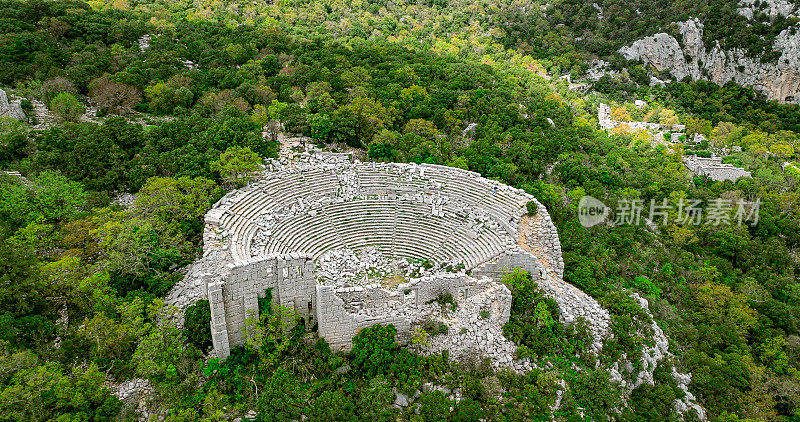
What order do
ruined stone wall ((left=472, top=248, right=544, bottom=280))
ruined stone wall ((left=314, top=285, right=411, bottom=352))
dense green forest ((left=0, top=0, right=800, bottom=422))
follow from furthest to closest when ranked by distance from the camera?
1. ruined stone wall ((left=472, top=248, right=544, bottom=280))
2. ruined stone wall ((left=314, top=285, right=411, bottom=352))
3. dense green forest ((left=0, top=0, right=800, bottom=422))

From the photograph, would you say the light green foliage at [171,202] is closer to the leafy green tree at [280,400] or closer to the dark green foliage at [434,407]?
the leafy green tree at [280,400]

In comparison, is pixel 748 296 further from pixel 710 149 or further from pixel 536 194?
pixel 710 149

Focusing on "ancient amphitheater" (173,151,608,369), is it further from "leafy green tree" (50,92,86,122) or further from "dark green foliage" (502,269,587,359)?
"leafy green tree" (50,92,86,122)

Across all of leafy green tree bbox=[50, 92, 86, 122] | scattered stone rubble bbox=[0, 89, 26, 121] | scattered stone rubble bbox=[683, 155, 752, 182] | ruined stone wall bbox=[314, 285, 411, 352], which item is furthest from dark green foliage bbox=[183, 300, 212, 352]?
scattered stone rubble bbox=[683, 155, 752, 182]

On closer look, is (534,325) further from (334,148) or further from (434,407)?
(334,148)

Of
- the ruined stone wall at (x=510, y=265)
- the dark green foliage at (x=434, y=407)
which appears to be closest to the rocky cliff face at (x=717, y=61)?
the ruined stone wall at (x=510, y=265)

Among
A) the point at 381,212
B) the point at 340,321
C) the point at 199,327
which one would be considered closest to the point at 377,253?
the point at 381,212
